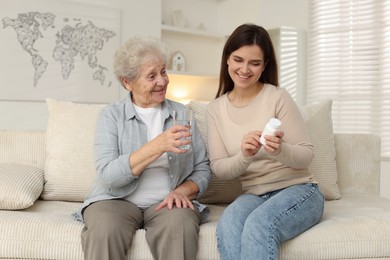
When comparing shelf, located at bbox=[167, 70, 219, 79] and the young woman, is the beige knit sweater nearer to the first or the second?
the young woman

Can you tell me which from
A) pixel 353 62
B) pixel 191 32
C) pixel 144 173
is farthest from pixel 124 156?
pixel 191 32

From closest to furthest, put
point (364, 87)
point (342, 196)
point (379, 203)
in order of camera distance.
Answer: point (379, 203) → point (342, 196) → point (364, 87)

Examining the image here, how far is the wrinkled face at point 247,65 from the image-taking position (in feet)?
6.06

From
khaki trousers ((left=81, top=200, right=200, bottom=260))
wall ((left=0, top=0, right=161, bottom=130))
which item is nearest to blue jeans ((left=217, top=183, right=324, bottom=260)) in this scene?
khaki trousers ((left=81, top=200, right=200, bottom=260))

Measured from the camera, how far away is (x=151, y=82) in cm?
188

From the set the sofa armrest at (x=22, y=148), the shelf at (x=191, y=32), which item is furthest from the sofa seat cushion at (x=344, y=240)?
the shelf at (x=191, y=32)

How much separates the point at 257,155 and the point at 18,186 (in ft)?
3.16

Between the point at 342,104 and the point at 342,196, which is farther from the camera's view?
the point at 342,104

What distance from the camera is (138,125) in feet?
6.23

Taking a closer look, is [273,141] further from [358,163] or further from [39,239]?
[358,163]

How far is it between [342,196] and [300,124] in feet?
2.36

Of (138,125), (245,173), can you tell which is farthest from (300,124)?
(138,125)

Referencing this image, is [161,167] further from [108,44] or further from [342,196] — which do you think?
[108,44]

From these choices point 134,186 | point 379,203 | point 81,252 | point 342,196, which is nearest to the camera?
point 81,252
